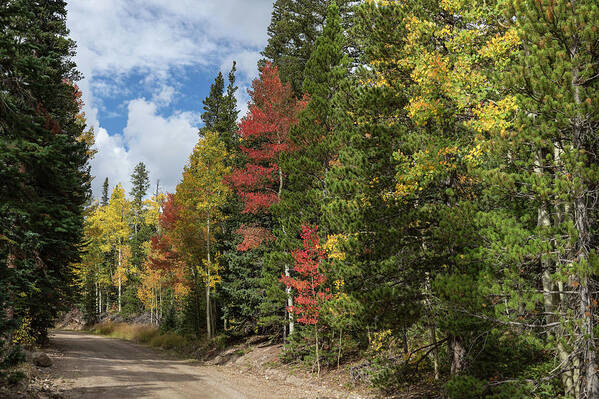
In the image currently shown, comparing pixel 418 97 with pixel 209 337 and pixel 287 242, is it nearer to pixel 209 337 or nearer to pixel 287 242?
pixel 287 242

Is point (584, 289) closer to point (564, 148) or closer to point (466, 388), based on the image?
point (564, 148)

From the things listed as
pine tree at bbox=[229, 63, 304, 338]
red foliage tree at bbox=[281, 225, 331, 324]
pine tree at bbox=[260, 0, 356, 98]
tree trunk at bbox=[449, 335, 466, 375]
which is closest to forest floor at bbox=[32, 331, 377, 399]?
red foliage tree at bbox=[281, 225, 331, 324]

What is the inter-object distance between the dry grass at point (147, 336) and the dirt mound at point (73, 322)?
199 inches

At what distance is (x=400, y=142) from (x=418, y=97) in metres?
1.26

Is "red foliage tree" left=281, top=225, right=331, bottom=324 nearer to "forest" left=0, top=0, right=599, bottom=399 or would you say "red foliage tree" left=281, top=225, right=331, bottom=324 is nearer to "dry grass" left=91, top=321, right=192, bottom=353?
"forest" left=0, top=0, right=599, bottom=399

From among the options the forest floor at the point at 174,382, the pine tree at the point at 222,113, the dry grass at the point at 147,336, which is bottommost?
the dry grass at the point at 147,336

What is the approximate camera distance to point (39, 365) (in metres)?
13.6

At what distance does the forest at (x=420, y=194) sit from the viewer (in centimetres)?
617

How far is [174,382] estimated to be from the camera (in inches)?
508

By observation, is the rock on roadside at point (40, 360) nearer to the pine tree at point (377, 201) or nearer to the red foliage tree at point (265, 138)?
the red foliage tree at point (265, 138)

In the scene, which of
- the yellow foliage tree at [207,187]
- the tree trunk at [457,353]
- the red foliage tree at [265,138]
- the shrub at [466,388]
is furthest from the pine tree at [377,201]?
the yellow foliage tree at [207,187]

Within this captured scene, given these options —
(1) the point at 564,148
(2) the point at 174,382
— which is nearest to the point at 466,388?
(1) the point at 564,148

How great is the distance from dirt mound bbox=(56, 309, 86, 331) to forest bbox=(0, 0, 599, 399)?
29353 millimetres

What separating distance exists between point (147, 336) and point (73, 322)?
75.5ft
